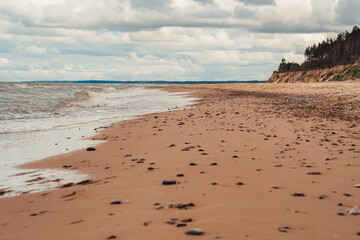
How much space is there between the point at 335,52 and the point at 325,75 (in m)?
17.1

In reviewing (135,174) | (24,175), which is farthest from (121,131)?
(135,174)

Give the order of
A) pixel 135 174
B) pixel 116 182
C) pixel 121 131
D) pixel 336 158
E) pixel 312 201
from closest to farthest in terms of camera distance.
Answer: pixel 312 201 < pixel 116 182 < pixel 135 174 < pixel 336 158 < pixel 121 131

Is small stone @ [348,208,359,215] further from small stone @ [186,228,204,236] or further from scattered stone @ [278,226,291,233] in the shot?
small stone @ [186,228,204,236]

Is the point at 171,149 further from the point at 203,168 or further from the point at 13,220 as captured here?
the point at 13,220

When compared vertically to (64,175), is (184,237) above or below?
above

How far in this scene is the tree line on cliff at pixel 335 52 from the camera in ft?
328

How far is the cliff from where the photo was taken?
254 ft

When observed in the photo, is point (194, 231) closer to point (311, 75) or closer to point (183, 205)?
point (183, 205)

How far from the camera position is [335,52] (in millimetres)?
108188

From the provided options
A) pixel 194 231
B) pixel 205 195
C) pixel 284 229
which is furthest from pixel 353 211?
pixel 194 231

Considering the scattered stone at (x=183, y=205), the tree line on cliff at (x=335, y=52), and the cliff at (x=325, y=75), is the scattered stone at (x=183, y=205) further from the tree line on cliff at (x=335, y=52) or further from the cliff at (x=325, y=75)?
the tree line on cliff at (x=335, y=52)

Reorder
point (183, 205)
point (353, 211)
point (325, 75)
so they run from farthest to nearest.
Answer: point (325, 75) < point (183, 205) < point (353, 211)

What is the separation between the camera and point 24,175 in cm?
810

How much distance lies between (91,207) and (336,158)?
5479 mm
